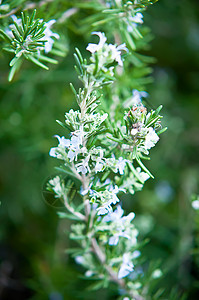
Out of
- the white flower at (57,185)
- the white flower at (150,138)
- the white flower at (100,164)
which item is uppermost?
the white flower at (150,138)

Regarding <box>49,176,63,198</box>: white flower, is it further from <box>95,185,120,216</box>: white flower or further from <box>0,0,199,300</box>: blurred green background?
<box>0,0,199,300</box>: blurred green background

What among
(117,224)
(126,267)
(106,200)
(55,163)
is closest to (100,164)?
(106,200)

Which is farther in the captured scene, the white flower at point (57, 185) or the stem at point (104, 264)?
the stem at point (104, 264)

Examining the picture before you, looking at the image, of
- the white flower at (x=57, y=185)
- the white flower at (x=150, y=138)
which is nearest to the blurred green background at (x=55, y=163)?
the white flower at (x=57, y=185)

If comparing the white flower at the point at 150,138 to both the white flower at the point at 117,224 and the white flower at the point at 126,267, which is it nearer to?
the white flower at the point at 117,224

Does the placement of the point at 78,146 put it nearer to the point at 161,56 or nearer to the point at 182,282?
the point at 182,282

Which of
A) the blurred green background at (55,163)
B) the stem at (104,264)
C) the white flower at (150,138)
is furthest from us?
the blurred green background at (55,163)

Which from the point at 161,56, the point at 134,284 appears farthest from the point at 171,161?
the point at 134,284
